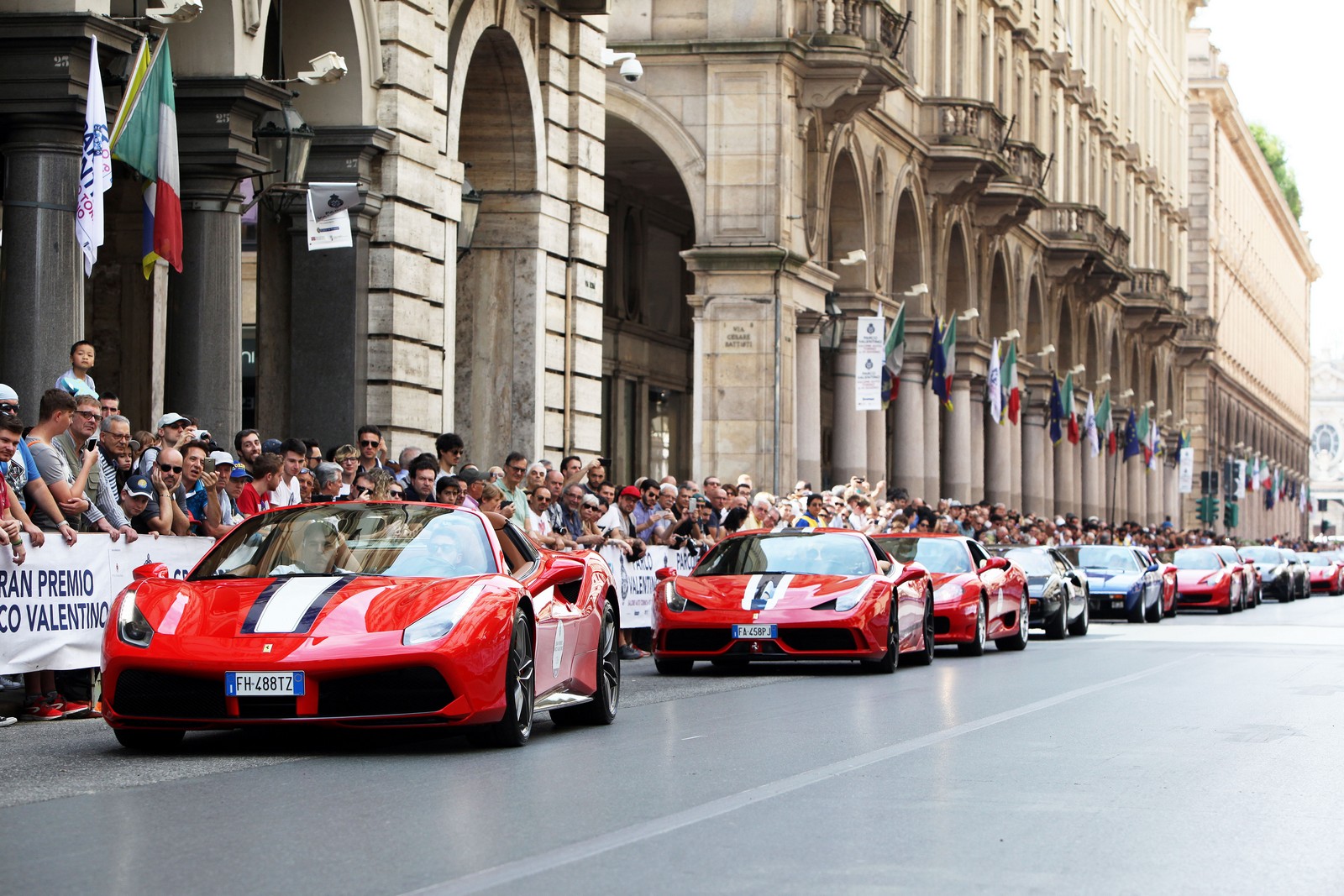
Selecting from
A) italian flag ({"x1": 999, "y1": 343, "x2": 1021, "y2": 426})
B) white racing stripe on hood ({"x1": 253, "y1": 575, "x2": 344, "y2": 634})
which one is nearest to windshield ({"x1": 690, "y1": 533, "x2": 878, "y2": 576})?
white racing stripe on hood ({"x1": 253, "y1": 575, "x2": 344, "y2": 634})

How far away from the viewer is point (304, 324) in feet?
72.7

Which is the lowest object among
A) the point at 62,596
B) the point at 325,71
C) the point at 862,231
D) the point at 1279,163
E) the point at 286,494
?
the point at 62,596

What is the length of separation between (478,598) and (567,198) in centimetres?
1674

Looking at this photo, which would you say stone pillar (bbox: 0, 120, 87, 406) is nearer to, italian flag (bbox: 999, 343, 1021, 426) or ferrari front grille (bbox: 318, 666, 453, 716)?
ferrari front grille (bbox: 318, 666, 453, 716)

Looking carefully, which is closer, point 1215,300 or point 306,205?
point 306,205

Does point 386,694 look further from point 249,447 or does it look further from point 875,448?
point 875,448

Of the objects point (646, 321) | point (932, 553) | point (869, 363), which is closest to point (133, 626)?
point (932, 553)

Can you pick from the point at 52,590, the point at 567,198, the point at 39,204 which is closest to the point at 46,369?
the point at 39,204

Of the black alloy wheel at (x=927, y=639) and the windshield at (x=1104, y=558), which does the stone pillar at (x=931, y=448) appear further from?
the black alloy wheel at (x=927, y=639)

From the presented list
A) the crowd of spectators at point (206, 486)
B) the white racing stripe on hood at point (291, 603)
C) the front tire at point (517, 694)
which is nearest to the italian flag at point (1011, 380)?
the crowd of spectators at point (206, 486)

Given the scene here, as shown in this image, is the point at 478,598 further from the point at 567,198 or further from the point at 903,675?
the point at 567,198

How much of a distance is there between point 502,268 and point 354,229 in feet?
15.4

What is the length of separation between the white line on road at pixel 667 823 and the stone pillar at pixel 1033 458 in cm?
4696

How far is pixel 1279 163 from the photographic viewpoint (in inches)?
5517
